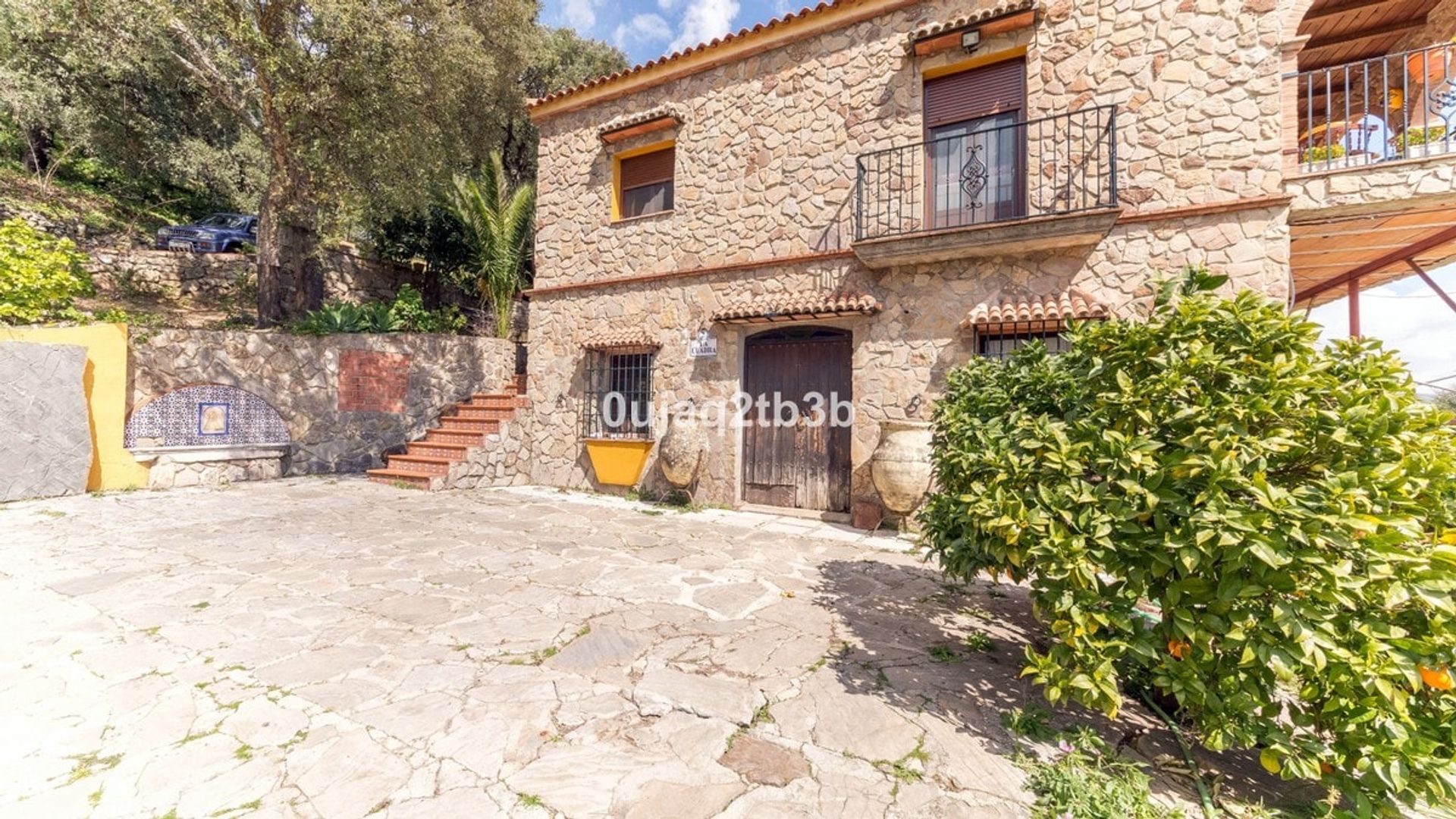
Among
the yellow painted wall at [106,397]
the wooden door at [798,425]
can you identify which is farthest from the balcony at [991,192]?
the yellow painted wall at [106,397]

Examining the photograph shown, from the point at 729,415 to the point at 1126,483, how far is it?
5.88 metres

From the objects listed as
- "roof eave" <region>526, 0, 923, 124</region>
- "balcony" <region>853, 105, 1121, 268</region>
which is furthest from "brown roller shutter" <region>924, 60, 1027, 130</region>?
"roof eave" <region>526, 0, 923, 124</region>

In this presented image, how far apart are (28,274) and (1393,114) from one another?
1682 cm

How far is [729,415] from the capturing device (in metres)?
7.82

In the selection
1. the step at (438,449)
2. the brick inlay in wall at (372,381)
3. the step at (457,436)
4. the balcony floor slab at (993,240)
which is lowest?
the step at (438,449)

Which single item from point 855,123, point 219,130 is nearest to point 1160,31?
point 855,123

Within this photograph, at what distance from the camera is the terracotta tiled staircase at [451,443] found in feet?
28.5

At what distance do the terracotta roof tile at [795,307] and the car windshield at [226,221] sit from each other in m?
15.8

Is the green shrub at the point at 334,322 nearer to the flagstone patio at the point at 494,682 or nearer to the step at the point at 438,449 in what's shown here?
the step at the point at 438,449

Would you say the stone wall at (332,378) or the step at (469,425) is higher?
the stone wall at (332,378)

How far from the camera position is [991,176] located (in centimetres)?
658

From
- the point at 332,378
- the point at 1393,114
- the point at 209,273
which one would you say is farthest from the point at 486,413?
the point at 1393,114

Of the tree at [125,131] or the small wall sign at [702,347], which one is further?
the tree at [125,131]

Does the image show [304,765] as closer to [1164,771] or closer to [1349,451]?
[1164,771]
